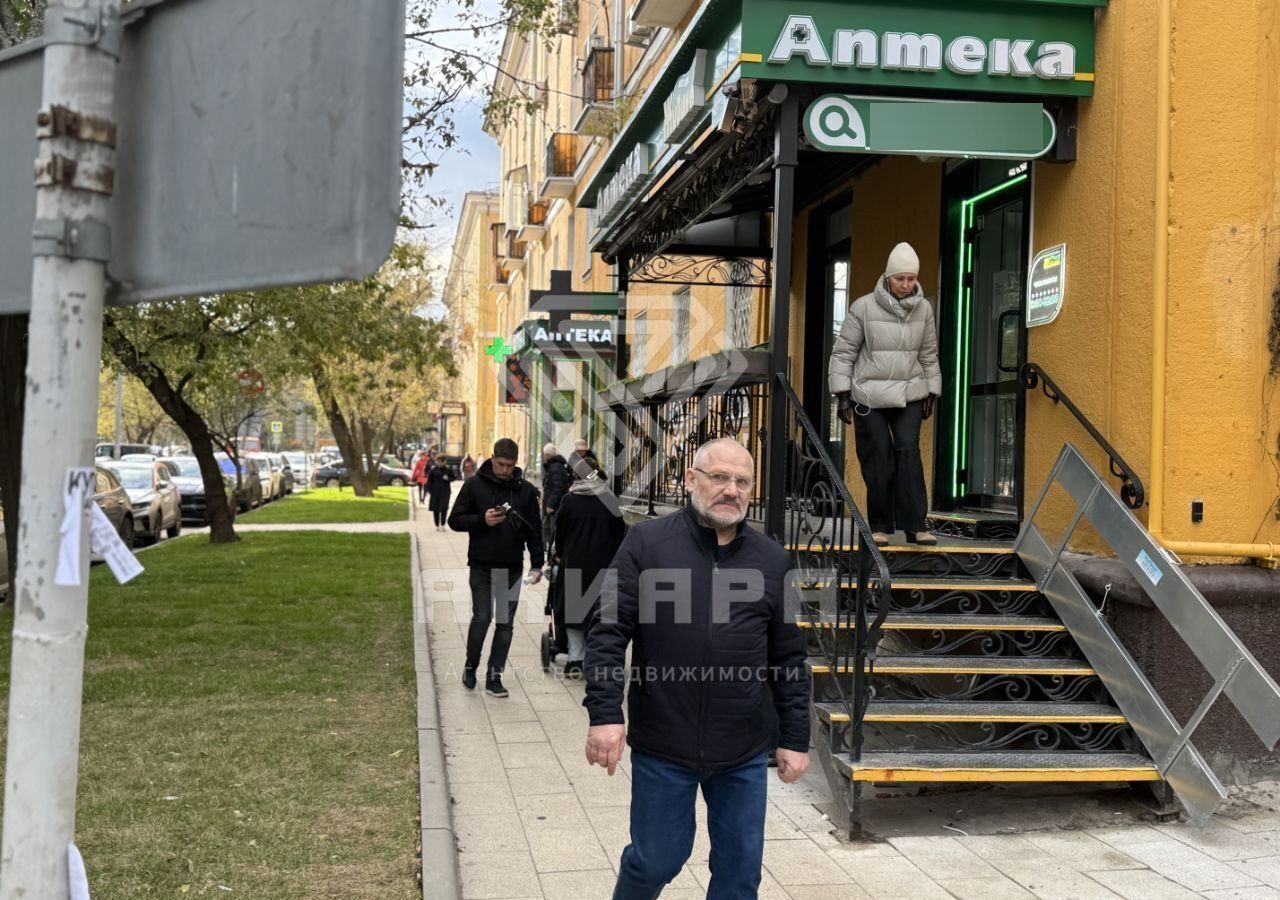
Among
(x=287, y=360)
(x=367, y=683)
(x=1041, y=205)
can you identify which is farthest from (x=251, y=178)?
(x=287, y=360)

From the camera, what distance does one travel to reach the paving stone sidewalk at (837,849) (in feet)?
16.5

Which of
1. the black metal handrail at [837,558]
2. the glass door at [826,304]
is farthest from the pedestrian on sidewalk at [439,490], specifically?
the black metal handrail at [837,558]

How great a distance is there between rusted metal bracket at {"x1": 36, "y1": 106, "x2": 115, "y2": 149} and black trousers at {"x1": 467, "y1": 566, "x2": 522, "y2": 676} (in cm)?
707

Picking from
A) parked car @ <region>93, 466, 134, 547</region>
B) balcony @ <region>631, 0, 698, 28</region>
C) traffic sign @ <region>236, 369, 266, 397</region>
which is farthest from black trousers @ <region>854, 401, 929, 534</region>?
parked car @ <region>93, 466, 134, 547</region>

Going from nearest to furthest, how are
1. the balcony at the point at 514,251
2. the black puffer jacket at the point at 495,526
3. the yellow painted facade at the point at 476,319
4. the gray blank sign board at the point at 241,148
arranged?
the gray blank sign board at the point at 241,148
the black puffer jacket at the point at 495,526
the balcony at the point at 514,251
the yellow painted facade at the point at 476,319

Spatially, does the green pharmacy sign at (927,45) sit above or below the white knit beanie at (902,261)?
above

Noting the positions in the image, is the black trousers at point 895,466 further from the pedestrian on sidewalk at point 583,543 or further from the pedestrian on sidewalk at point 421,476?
the pedestrian on sidewalk at point 421,476

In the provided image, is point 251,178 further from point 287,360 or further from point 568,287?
point 287,360

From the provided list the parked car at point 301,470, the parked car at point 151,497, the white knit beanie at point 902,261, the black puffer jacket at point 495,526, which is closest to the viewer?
the white knit beanie at point 902,261

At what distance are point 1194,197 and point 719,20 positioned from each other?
2949 mm

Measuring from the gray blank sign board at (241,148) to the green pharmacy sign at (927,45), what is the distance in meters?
5.28

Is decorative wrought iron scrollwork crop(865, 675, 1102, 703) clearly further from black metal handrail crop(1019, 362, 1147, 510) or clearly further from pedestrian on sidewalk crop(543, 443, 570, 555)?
pedestrian on sidewalk crop(543, 443, 570, 555)

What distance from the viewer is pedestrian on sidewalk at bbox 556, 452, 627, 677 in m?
9.27

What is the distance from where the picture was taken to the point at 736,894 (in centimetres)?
388
